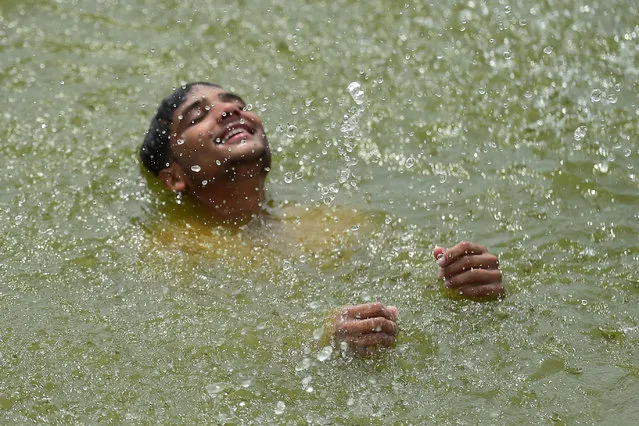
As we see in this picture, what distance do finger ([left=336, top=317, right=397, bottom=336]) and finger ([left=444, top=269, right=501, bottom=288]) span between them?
0.51 m

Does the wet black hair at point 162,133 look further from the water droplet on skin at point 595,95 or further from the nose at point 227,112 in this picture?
the water droplet on skin at point 595,95

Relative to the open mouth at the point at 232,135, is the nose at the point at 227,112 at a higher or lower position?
higher

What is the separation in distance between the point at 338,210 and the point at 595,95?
222 centimetres

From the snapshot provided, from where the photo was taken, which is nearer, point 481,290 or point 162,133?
point 481,290

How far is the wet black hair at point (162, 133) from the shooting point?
242 inches

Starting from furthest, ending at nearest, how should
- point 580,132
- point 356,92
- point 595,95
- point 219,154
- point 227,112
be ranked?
point 356,92
point 595,95
point 580,132
point 227,112
point 219,154

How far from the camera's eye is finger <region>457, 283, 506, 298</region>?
512cm

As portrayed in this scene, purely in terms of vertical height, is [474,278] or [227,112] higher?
[227,112]

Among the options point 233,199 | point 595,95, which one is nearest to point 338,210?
point 233,199

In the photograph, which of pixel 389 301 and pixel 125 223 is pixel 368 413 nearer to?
pixel 389 301

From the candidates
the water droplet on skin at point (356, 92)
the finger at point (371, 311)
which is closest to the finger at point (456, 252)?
the finger at point (371, 311)

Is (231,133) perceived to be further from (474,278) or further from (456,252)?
(474,278)

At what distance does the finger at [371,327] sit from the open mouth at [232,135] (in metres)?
1.61

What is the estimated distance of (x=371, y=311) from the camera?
4730 millimetres
